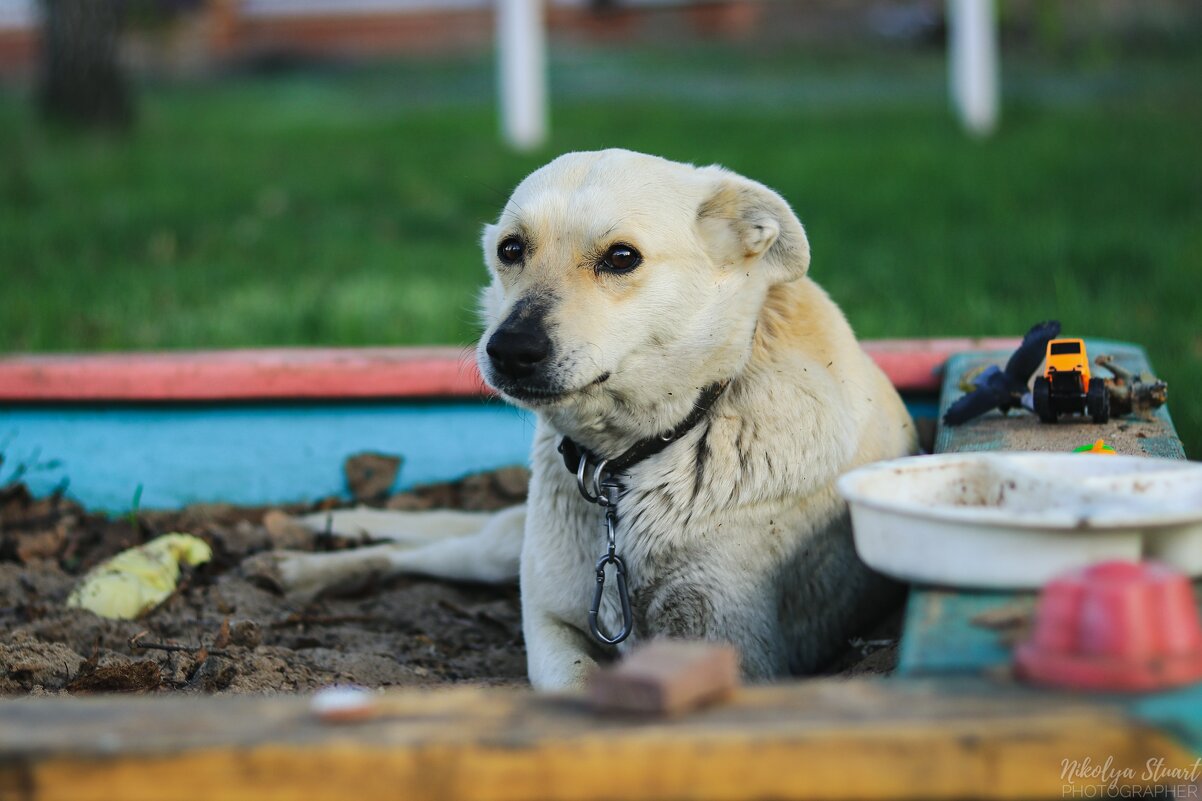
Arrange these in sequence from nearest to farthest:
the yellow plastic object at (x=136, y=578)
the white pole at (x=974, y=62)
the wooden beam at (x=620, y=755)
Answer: the wooden beam at (x=620, y=755), the yellow plastic object at (x=136, y=578), the white pole at (x=974, y=62)

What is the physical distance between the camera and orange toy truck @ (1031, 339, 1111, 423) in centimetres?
315

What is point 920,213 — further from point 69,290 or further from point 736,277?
point 736,277

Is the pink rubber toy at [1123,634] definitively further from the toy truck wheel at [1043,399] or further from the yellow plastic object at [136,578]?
the yellow plastic object at [136,578]

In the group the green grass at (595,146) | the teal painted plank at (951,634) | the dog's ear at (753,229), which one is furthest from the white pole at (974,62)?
the teal painted plank at (951,634)

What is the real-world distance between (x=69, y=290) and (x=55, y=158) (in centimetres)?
341

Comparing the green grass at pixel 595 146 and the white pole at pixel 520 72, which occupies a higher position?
the white pole at pixel 520 72

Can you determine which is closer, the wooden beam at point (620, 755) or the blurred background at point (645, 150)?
the wooden beam at point (620, 755)

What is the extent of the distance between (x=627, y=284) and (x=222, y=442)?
71.1 inches

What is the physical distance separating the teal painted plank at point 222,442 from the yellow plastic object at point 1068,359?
5.17 feet

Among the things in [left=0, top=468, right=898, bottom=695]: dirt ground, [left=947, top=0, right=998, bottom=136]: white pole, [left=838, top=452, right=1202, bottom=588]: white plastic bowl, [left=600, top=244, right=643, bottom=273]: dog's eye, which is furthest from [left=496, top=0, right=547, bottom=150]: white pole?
[left=838, top=452, right=1202, bottom=588]: white plastic bowl

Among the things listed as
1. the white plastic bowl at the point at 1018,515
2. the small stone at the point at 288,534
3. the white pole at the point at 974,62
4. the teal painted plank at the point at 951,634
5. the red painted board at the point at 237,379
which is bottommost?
the small stone at the point at 288,534

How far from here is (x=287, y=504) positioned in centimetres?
427

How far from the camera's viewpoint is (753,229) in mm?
3031

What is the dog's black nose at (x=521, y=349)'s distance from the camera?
2721 mm
